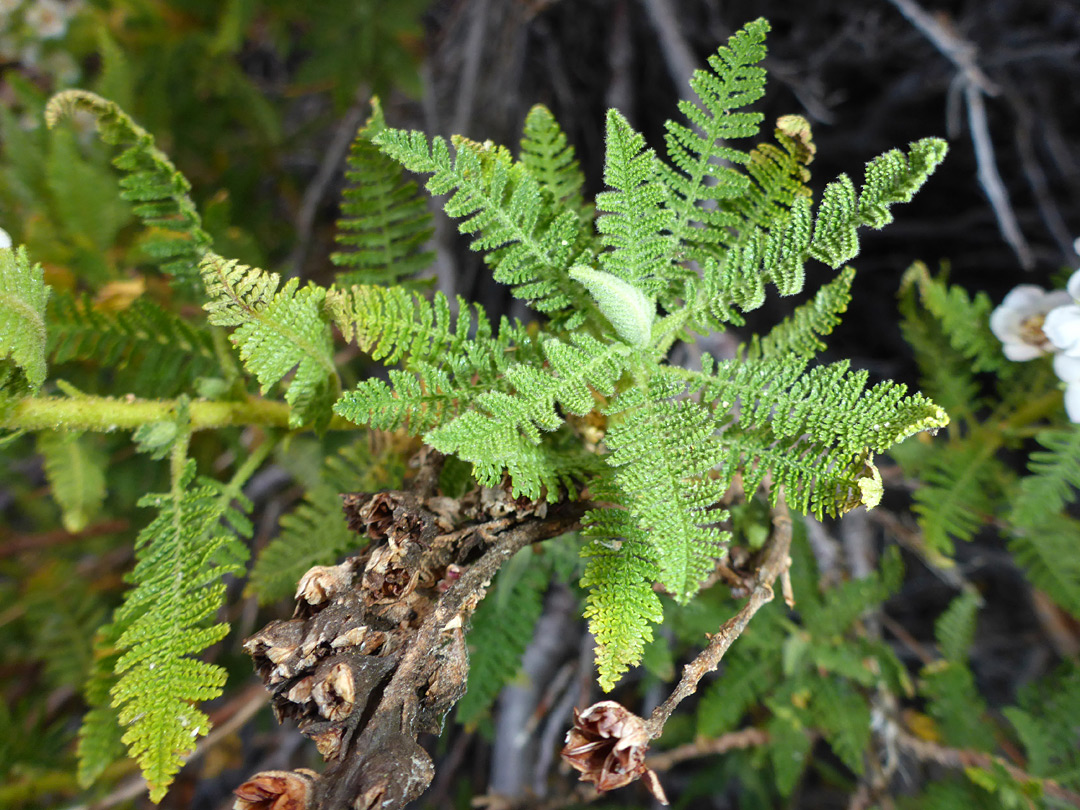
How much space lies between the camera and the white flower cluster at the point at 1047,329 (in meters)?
1.27

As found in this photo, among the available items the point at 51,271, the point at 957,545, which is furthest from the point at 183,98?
the point at 957,545

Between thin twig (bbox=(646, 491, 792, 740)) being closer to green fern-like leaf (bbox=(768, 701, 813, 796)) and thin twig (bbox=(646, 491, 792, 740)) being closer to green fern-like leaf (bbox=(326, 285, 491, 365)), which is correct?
green fern-like leaf (bbox=(326, 285, 491, 365))

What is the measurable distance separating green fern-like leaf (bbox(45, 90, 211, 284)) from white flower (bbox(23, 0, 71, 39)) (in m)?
2.26

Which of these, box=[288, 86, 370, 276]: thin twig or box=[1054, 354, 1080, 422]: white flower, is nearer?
box=[1054, 354, 1080, 422]: white flower

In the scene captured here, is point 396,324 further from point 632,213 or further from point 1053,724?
point 1053,724

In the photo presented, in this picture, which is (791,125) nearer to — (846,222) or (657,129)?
(846,222)

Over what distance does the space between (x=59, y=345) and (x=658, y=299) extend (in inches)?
44.9

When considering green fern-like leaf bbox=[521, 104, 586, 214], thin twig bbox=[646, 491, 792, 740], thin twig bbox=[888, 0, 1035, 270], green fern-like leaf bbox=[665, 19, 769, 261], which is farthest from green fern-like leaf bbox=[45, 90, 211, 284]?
thin twig bbox=[888, 0, 1035, 270]

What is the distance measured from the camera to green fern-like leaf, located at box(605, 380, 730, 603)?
0.80 m

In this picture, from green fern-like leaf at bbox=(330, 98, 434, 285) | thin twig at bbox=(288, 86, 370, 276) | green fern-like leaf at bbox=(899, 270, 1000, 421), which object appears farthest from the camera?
thin twig at bbox=(288, 86, 370, 276)

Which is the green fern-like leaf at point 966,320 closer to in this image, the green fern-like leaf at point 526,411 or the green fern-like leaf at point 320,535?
the green fern-like leaf at point 526,411

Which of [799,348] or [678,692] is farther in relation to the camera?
[799,348]

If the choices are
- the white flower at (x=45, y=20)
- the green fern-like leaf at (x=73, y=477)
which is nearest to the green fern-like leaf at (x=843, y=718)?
the green fern-like leaf at (x=73, y=477)

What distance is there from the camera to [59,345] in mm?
1282
